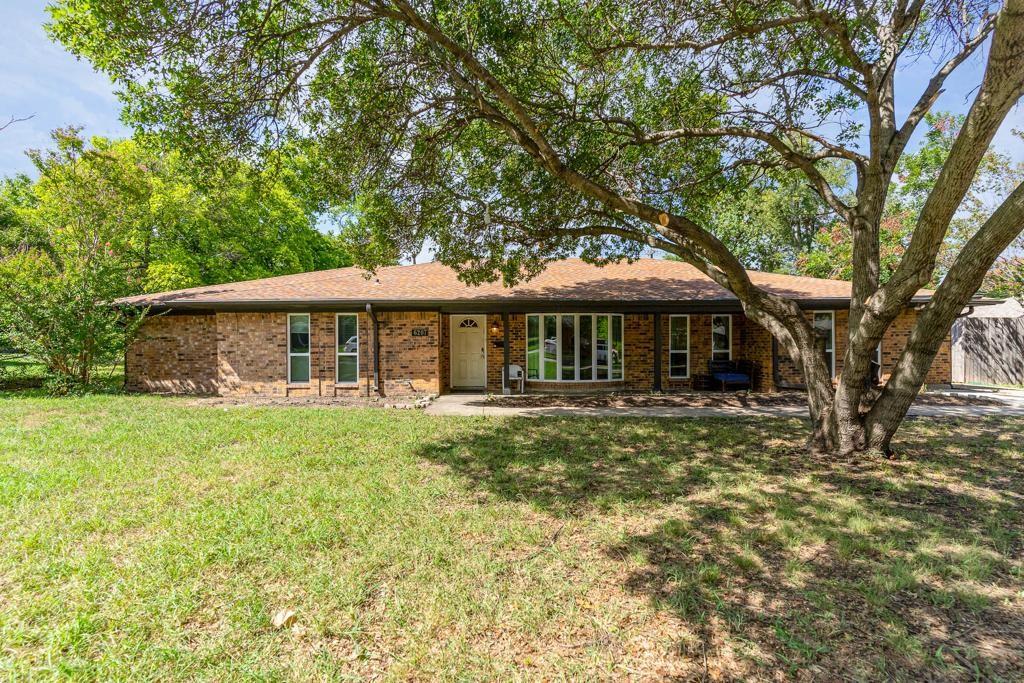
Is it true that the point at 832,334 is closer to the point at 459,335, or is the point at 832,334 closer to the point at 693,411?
the point at 693,411

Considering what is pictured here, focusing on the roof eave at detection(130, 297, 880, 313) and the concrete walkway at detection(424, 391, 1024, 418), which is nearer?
the concrete walkway at detection(424, 391, 1024, 418)

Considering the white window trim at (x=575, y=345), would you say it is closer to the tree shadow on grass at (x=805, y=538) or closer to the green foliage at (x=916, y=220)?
the tree shadow on grass at (x=805, y=538)

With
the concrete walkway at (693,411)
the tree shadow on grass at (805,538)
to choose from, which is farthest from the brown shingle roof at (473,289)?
the tree shadow on grass at (805,538)

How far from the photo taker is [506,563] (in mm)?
3566

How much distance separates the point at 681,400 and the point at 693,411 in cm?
155

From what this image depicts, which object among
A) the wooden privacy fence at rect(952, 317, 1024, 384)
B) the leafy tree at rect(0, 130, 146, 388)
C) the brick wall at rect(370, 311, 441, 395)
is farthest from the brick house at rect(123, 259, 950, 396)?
the wooden privacy fence at rect(952, 317, 1024, 384)

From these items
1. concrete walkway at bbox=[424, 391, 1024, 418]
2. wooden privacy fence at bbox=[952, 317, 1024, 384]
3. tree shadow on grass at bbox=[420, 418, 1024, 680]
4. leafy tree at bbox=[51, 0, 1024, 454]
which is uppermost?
leafy tree at bbox=[51, 0, 1024, 454]

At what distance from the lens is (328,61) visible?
273 inches

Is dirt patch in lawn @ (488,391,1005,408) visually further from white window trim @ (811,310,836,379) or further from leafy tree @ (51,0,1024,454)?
leafy tree @ (51,0,1024,454)

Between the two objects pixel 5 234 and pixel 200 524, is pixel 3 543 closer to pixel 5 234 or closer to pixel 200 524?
pixel 200 524

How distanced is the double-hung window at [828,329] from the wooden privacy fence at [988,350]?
6872mm

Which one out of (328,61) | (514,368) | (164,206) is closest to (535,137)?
(328,61)

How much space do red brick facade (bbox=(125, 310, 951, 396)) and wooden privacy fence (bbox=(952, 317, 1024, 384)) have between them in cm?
421

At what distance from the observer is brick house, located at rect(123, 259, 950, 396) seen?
12.3 m
